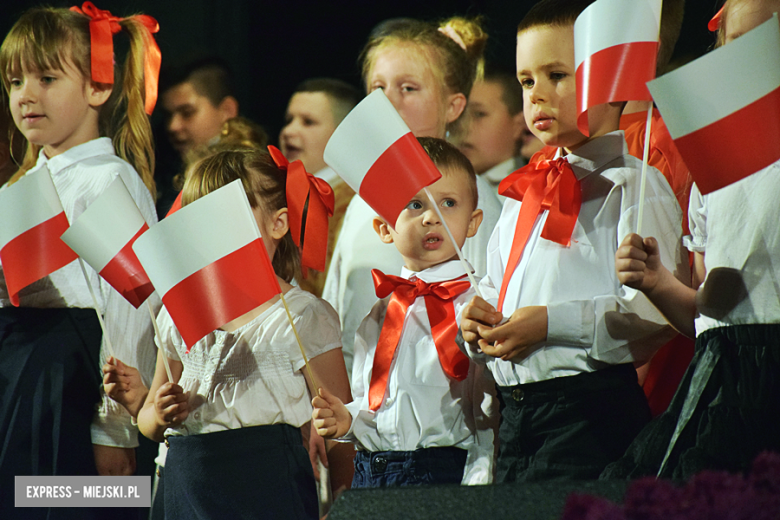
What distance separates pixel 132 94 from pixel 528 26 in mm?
1356

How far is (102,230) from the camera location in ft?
6.12

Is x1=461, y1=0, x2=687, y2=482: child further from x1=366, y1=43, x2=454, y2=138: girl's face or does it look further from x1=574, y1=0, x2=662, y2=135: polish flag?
x1=366, y1=43, x2=454, y2=138: girl's face

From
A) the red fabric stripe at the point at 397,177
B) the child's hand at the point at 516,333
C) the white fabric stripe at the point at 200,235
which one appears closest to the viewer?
the child's hand at the point at 516,333

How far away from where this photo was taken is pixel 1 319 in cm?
221

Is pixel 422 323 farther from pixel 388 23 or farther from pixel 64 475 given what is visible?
pixel 388 23

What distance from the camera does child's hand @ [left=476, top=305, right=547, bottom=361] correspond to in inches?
57.2

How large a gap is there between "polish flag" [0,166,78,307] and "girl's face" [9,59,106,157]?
38 cm

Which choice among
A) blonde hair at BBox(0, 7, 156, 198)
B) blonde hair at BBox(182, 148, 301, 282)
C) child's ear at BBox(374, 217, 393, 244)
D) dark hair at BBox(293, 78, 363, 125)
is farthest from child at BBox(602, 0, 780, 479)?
dark hair at BBox(293, 78, 363, 125)

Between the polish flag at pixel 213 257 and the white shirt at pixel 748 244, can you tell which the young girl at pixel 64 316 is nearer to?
the polish flag at pixel 213 257

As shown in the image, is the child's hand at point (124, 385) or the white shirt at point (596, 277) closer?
the white shirt at point (596, 277)

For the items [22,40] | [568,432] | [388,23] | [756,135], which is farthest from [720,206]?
[22,40]

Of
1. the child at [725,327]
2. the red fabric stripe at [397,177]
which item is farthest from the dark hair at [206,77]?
the child at [725,327]


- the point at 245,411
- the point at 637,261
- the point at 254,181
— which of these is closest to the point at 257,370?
the point at 245,411

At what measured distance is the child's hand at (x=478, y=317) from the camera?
1454 mm
